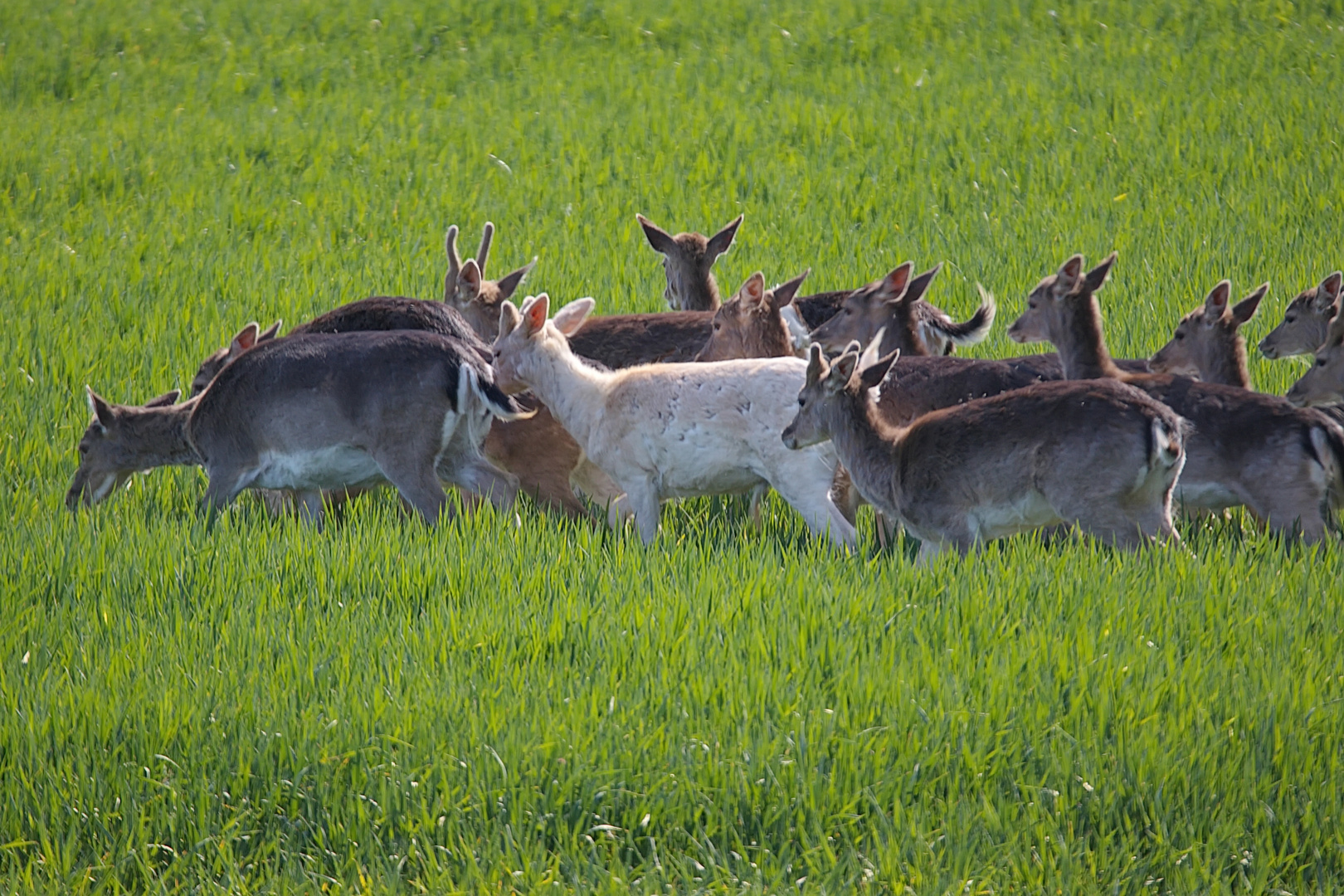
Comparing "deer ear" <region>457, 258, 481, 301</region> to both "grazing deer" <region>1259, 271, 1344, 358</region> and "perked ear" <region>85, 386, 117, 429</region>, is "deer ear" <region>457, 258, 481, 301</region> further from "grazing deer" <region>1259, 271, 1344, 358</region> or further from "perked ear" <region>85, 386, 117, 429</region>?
"grazing deer" <region>1259, 271, 1344, 358</region>

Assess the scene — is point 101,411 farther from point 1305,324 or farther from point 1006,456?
point 1305,324

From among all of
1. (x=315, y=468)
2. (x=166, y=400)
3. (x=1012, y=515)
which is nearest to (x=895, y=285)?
(x=1012, y=515)

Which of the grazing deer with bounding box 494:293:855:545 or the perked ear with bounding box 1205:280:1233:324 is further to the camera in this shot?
the perked ear with bounding box 1205:280:1233:324

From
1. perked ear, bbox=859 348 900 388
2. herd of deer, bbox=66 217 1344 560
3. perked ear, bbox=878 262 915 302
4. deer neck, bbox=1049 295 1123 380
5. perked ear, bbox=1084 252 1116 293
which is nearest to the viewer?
herd of deer, bbox=66 217 1344 560

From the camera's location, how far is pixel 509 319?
7.74 m

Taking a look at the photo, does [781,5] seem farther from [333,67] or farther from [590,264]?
[590,264]

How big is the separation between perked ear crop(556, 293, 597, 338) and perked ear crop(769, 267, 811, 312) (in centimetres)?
102

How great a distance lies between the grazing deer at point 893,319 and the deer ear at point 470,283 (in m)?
2.21

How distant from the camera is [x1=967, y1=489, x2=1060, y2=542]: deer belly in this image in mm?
6195

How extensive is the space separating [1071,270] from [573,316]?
2785mm

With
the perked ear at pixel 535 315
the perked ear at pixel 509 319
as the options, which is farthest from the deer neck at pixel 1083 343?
the perked ear at pixel 509 319

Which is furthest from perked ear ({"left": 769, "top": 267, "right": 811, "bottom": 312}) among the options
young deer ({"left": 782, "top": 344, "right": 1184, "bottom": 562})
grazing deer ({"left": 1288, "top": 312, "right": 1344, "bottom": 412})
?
grazing deer ({"left": 1288, "top": 312, "right": 1344, "bottom": 412})

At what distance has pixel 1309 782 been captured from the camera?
423 cm

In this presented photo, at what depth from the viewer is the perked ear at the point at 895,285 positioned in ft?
28.3
